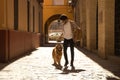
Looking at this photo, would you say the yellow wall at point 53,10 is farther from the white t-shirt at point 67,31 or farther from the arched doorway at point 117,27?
the white t-shirt at point 67,31

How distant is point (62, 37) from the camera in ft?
36.3

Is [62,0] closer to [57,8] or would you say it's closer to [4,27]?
[57,8]

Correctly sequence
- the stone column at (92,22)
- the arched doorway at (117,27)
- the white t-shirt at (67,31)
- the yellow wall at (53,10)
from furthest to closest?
the yellow wall at (53,10) < the stone column at (92,22) < the arched doorway at (117,27) < the white t-shirt at (67,31)

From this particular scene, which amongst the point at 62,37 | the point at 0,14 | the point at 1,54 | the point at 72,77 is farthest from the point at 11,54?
the point at 72,77

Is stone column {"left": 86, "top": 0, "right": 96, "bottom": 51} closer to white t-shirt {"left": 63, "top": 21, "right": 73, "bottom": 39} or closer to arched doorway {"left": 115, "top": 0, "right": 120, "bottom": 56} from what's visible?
arched doorway {"left": 115, "top": 0, "right": 120, "bottom": 56}

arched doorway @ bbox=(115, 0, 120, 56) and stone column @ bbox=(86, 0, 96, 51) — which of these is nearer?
arched doorway @ bbox=(115, 0, 120, 56)

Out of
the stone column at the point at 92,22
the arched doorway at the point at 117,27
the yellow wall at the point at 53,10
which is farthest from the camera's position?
the yellow wall at the point at 53,10

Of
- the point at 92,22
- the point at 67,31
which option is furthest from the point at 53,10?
the point at 67,31

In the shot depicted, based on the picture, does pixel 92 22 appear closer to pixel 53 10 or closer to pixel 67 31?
pixel 67 31

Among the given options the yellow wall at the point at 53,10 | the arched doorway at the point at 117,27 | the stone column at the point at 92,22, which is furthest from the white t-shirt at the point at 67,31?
the yellow wall at the point at 53,10

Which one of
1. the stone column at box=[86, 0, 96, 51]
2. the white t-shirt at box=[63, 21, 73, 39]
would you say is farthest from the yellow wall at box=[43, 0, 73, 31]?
the white t-shirt at box=[63, 21, 73, 39]

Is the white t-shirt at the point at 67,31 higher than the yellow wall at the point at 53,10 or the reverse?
the reverse

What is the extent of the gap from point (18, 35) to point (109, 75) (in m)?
7.29

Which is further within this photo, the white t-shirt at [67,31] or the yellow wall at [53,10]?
the yellow wall at [53,10]
